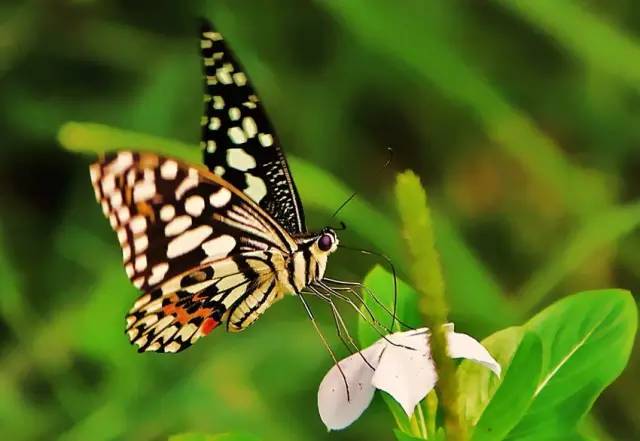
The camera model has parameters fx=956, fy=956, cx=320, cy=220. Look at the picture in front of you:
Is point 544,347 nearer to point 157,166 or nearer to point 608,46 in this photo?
point 157,166

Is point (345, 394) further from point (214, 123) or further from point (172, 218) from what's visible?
point (214, 123)

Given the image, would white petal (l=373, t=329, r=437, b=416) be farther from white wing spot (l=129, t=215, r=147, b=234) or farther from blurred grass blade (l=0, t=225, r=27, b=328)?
blurred grass blade (l=0, t=225, r=27, b=328)

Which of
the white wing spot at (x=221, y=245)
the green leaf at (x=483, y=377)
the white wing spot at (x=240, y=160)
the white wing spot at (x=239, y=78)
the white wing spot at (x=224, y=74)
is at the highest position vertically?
the green leaf at (x=483, y=377)

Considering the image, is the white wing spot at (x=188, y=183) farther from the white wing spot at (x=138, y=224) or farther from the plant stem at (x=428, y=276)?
the plant stem at (x=428, y=276)

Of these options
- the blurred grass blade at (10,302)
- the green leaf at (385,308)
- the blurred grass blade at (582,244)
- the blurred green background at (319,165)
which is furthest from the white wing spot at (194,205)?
the blurred grass blade at (10,302)

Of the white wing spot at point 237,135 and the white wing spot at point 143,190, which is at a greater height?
the white wing spot at point 237,135
